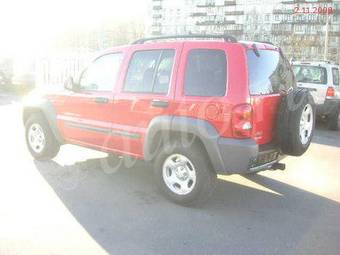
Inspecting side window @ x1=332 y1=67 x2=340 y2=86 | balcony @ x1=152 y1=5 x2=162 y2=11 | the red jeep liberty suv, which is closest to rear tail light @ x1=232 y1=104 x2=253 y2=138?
the red jeep liberty suv

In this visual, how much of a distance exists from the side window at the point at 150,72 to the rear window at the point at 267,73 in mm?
929

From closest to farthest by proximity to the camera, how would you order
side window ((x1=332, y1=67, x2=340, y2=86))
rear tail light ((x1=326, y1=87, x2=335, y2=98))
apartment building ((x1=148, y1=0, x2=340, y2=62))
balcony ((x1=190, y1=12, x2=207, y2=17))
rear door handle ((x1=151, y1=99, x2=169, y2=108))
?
rear door handle ((x1=151, y1=99, x2=169, y2=108))
rear tail light ((x1=326, y1=87, x2=335, y2=98))
side window ((x1=332, y1=67, x2=340, y2=86))
apartment building ((x1=148, y1=0, x2=340, y2=62))
balcony ((x1=190, y1=12, x2=207, y2=17))

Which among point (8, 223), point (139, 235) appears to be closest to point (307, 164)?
point (139, 235)

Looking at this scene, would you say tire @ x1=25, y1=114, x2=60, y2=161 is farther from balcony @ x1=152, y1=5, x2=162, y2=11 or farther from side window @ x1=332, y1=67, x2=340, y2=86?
balcony @ x1=152, y1=5, x2=162, y2=11

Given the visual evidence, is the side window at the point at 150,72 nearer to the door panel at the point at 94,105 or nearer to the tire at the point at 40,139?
the door panel at the point at 94,105

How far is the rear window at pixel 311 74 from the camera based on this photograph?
1230 centimetres

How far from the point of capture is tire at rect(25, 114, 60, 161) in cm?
736

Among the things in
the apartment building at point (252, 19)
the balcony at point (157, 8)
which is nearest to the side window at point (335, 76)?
the apartment building at point (252, 19)

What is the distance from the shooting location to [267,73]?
556 centimetres

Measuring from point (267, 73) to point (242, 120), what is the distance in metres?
0.76

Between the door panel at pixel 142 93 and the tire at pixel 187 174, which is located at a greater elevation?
the door panel at pixel 142 93

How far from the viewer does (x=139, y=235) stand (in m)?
4.67

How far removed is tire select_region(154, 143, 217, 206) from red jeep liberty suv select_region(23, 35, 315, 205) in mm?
11

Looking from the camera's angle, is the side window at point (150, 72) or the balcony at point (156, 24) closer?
the side window at point (150, 72)
